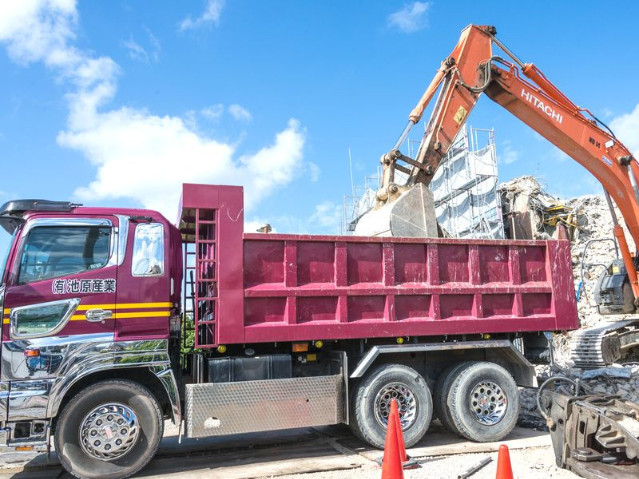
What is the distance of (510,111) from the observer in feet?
30.7

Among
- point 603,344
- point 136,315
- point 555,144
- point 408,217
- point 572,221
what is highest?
point 572,221

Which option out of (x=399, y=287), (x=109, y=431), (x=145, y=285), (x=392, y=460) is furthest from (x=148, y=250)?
(x=392, y=460)

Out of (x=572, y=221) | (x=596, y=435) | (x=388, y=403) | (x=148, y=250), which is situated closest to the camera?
(x=596, y=435)

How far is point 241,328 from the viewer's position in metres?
6.19

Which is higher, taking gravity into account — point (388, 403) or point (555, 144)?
point (555, 144)

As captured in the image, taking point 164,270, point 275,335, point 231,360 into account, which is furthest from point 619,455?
point 164,270

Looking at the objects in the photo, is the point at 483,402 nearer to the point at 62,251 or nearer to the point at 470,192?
the point at 62,251

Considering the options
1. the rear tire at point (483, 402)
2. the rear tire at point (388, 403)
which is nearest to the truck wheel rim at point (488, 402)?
the rear tire at point (483, 402)

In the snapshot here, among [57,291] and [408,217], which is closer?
[57,291]

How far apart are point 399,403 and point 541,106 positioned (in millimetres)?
5636

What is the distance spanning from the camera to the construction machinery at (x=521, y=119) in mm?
8234

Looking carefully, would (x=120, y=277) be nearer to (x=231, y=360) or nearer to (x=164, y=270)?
(x=164, y=270)

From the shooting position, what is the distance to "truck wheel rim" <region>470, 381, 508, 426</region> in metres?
7.09

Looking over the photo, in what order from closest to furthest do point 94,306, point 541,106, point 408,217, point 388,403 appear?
point 94,306 → point 388,403 → point 408,217 → point 541,106
